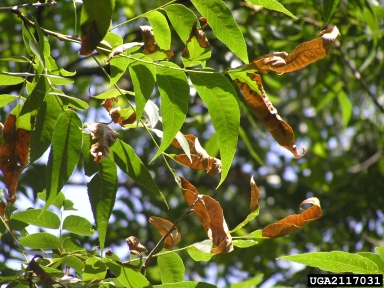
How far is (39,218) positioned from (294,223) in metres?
0.47

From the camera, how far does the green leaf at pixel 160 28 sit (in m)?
1.05

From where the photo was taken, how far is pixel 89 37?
2.74 feet

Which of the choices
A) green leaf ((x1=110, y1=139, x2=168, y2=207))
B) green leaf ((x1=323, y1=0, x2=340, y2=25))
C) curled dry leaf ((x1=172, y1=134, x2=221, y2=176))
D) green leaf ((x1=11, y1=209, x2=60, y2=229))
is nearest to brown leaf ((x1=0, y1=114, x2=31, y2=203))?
green leaf ((x1=11, y1=209, x2=60, y2=229))

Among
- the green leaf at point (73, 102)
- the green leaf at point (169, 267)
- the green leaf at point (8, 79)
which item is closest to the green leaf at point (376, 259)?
the green leaf at point (169, 267)

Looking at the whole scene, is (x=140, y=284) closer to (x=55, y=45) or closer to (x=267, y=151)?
(x=55, y=45)

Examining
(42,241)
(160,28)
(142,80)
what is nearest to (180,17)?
(160,28)

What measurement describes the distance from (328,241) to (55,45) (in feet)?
5.77

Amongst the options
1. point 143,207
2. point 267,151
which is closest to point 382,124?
point 267,151

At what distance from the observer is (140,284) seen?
0.99 metres

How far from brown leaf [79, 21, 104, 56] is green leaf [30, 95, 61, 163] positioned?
0.20 metres

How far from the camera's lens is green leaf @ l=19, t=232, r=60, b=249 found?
1.08m

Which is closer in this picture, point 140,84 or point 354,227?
point 140,84

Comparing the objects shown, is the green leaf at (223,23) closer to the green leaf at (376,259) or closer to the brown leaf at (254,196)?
the brown leaf at (254,196)

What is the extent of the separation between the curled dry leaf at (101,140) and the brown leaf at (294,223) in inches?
11.5
